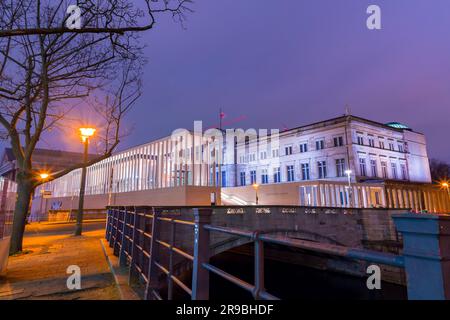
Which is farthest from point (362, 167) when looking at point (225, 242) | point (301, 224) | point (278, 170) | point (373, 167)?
point (225, 242)

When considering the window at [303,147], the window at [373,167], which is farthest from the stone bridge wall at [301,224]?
the window at [303,147]

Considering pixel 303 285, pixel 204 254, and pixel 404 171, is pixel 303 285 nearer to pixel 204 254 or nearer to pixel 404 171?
pixel 204 254

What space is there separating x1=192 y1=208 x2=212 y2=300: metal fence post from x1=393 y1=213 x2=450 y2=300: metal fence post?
1.73m

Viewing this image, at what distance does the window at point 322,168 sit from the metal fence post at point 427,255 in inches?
1448

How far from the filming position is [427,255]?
1106mm

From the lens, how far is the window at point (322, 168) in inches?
1412

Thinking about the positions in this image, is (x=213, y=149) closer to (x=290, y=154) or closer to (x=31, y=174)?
(x=31, y=174)

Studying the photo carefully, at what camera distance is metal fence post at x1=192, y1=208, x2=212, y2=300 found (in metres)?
2.59

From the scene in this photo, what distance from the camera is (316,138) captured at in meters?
37.1

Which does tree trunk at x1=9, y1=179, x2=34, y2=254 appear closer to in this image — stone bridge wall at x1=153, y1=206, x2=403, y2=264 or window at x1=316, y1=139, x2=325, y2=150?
stone bridge wall at x1=153, y1=206, x2=403, y2=264

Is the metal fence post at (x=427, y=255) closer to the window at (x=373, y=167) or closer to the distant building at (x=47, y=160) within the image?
the window at (x=373, y=167)
